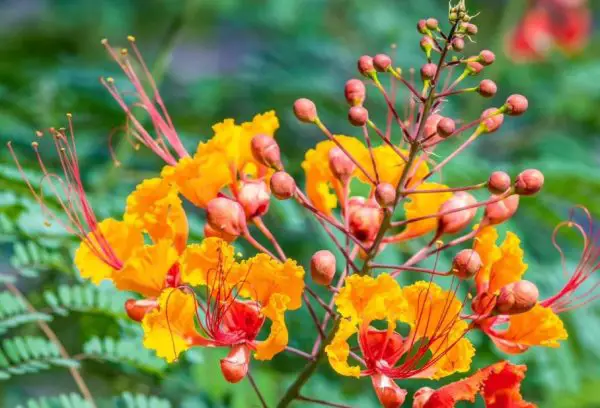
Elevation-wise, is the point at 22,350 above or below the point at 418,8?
below

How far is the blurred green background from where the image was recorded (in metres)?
2.11

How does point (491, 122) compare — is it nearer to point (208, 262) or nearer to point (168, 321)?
point (208, 262)

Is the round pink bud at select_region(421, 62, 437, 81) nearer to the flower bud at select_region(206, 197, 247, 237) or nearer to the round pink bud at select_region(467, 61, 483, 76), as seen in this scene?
the round pink bud at select_region(467, 61, 483, 76)

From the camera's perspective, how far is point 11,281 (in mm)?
1976

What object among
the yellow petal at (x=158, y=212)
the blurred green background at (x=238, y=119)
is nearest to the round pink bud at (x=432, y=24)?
the yellow petal at (x=158, y=212)

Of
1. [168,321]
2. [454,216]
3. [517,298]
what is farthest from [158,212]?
[517,298]

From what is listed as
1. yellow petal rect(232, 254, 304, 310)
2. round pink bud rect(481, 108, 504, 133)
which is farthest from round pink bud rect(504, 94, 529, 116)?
yellow petal rect(232, 254, 304, 310)

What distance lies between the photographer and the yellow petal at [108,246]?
72.4 inches

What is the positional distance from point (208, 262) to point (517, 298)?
54 centimetres

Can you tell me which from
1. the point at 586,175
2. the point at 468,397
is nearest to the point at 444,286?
the point at 586,175

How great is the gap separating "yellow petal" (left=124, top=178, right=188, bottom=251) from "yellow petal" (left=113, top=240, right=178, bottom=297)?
0.25 feet

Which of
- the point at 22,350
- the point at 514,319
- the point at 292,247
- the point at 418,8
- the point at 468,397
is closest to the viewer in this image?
the point at 468,397

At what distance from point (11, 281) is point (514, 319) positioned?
39.9 inches

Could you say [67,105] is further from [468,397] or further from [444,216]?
[468,397]
